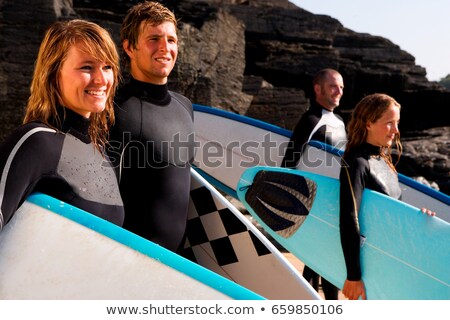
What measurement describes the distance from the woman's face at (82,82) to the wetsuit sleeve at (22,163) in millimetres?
143

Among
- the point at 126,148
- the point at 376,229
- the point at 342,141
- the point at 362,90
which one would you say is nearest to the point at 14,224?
the point at 126,148

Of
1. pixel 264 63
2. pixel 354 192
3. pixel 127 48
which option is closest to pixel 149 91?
pixel 127 48

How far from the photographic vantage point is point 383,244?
318 centimetres

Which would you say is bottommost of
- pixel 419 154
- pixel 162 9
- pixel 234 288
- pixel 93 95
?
pixel 419 154

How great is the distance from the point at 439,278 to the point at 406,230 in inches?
11.6

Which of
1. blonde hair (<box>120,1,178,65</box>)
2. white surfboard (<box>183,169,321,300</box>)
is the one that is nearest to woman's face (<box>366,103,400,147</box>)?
white surfboard (<box>183,169,321,300</box>)

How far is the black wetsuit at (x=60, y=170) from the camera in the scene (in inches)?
61.0

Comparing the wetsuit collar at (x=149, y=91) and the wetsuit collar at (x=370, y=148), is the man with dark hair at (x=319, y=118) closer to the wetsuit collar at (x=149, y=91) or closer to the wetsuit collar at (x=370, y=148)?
the wetsuit collar at (x=370, y=148)

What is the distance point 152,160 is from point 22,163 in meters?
0.84

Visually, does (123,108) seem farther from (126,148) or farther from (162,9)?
(162,9)

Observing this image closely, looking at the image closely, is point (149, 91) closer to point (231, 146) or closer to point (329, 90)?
point (329, 90)

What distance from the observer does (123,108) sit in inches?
93.4

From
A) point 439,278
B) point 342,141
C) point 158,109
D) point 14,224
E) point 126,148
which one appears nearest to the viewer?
point 14,224

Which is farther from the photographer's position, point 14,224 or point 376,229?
point 376,229
